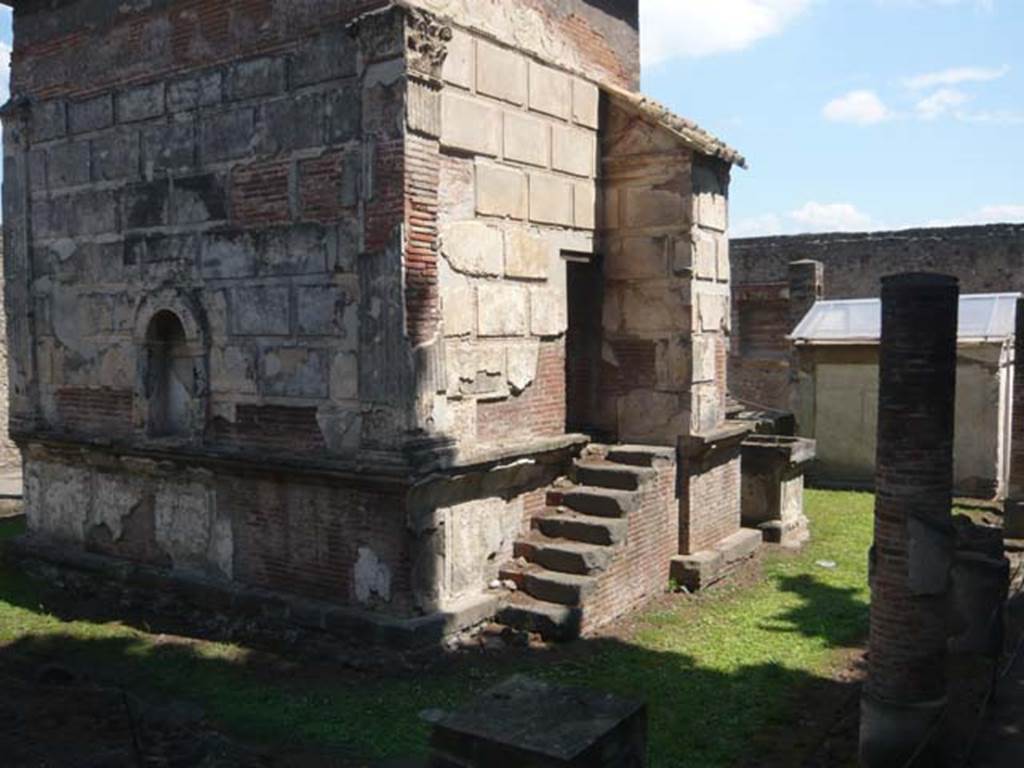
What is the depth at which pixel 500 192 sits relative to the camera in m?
8.48

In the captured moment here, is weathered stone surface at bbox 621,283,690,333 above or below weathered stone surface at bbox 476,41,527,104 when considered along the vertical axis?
below

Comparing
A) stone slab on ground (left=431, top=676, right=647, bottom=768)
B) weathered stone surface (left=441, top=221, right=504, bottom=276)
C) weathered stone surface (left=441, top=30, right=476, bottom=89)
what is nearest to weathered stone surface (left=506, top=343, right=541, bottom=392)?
weathered stone surface (left=441, top=221, right=504, bottom=276)

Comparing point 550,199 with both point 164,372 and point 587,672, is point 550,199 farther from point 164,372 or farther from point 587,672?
point 587,672

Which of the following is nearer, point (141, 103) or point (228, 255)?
point (228, 255)

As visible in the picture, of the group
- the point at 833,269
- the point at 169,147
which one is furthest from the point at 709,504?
the point at 833,269

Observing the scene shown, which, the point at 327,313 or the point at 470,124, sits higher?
the point at 470,124

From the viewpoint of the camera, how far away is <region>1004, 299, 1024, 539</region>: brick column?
11.6 meters

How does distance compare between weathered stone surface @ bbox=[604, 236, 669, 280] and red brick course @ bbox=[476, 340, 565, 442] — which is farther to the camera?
weathered stone surface @ bbox=[604, 236, 669, 280]

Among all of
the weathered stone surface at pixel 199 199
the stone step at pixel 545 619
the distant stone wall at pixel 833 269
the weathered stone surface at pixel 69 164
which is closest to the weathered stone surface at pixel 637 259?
the stone step at pixel 545 619

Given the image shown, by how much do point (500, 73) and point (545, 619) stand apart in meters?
4.76

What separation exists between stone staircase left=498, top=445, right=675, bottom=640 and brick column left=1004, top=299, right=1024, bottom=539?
5195 millimetres

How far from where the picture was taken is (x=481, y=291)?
8211 mm

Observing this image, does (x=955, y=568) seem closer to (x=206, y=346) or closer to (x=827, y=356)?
(x=206, y=346)

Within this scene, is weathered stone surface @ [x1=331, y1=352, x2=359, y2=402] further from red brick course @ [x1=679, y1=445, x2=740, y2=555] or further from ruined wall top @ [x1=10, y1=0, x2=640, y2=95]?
red brick course @ [x1=679, y1=445, x2=740, y2=555]
